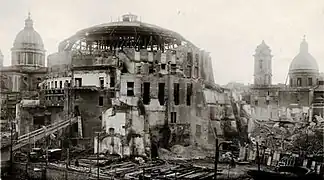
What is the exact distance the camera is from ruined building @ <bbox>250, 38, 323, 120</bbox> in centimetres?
1802

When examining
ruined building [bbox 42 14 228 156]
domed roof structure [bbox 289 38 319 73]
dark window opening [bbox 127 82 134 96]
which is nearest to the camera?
ruined building [bbox 42 14 228 156]

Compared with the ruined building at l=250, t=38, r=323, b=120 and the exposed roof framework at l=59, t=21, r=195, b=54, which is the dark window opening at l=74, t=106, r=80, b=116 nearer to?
the exposed roof framework at l=59, t=21, r=195, b=54

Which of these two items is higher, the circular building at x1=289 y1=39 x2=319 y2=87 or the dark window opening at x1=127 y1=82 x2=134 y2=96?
the circular building at x1=289 y1=39 x2=319 y2=87

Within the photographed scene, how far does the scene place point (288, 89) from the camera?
19.5 m

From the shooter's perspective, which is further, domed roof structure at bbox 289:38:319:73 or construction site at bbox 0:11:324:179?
domed roof structure at bbox 289:38:319:73

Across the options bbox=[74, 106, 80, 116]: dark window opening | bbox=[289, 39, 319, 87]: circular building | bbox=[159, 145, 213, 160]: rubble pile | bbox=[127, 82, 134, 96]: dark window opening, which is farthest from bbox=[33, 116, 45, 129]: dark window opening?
bbox=[289, 39, 319, 87]: circular building

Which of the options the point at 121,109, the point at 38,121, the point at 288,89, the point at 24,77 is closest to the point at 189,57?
the point at 121,109

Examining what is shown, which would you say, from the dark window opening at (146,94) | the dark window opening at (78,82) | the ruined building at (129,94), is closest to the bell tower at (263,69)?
the ruined building at (129,94)

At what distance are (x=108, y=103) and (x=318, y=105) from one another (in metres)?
8.24

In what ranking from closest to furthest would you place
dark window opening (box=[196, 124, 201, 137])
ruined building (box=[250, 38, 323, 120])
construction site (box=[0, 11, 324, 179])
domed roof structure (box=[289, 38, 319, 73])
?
1. construction site (box=[0, 11, 324, 179])
2. dark window opening (box=[196, 124, 201, 137])
3. ruined building (box=[250, 38, 323, 120])
4. domed roof structure (box=[289, 38, 319, 73])

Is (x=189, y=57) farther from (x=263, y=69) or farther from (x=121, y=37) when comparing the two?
(x=263, y=69)

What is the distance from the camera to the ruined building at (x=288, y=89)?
18.0 m

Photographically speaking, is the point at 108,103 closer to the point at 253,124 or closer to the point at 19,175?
the point at 19,175

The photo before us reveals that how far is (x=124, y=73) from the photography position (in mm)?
13359
